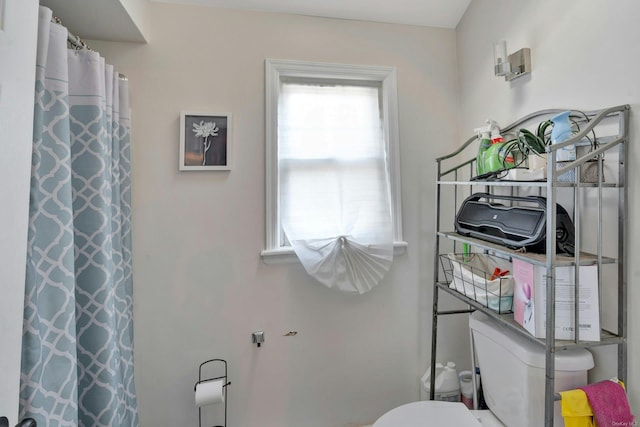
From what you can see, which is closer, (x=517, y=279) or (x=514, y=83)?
(x=517, y=279)

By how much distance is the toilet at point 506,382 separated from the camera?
40.7 inches

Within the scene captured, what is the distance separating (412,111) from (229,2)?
112cm

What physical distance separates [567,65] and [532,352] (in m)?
1.06

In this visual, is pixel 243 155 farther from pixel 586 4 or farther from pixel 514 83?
pixel 586 4

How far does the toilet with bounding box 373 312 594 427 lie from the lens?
3.39ft

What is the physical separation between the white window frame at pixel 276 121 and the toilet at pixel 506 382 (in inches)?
24.9

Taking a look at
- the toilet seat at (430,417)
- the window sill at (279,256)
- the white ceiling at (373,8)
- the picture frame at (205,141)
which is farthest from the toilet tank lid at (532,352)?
the white ceiling at (373,8)

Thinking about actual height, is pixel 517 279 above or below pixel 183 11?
below

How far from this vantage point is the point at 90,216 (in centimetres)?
118

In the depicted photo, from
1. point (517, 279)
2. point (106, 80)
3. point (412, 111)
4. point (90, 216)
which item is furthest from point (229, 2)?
point (517, 279)

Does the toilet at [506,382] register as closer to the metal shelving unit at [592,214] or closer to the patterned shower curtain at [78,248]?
the metal shelving unit at [592,214]

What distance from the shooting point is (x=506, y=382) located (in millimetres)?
1177

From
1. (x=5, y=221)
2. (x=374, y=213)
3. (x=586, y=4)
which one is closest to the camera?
(x=5, y=221)

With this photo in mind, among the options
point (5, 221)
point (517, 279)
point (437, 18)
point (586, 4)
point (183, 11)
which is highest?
point (437, 18)
